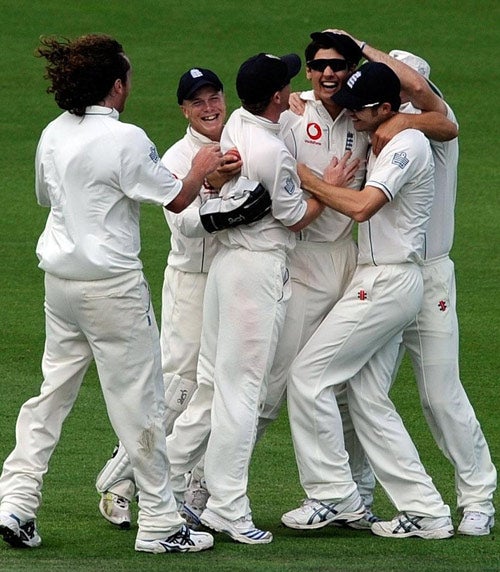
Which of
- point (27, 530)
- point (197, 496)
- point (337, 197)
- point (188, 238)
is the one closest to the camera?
point (27, 530)

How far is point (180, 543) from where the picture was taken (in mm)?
5984

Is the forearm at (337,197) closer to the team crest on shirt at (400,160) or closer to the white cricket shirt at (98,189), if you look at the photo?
the team crest on shirt at (400,160)

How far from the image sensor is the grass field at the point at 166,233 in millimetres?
6070

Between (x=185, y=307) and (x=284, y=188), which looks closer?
(x=284, y=188)

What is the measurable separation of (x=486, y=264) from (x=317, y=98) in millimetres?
6002

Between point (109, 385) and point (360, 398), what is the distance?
1.23 meters

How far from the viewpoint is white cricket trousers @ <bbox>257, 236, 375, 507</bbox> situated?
21.2 feet

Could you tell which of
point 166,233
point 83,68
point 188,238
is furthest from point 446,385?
point 166,233

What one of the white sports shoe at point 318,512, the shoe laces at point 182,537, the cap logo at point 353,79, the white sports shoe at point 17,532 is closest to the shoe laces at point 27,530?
the white sports shoe at point 17,532

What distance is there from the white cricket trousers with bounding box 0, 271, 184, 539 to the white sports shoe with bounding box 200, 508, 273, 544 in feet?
0.91

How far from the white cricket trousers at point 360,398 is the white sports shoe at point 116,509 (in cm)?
83

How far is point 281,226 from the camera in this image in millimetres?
6234

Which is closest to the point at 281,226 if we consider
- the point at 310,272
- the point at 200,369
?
the point at 310,272

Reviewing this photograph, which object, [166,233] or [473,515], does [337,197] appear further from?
[166,233]
